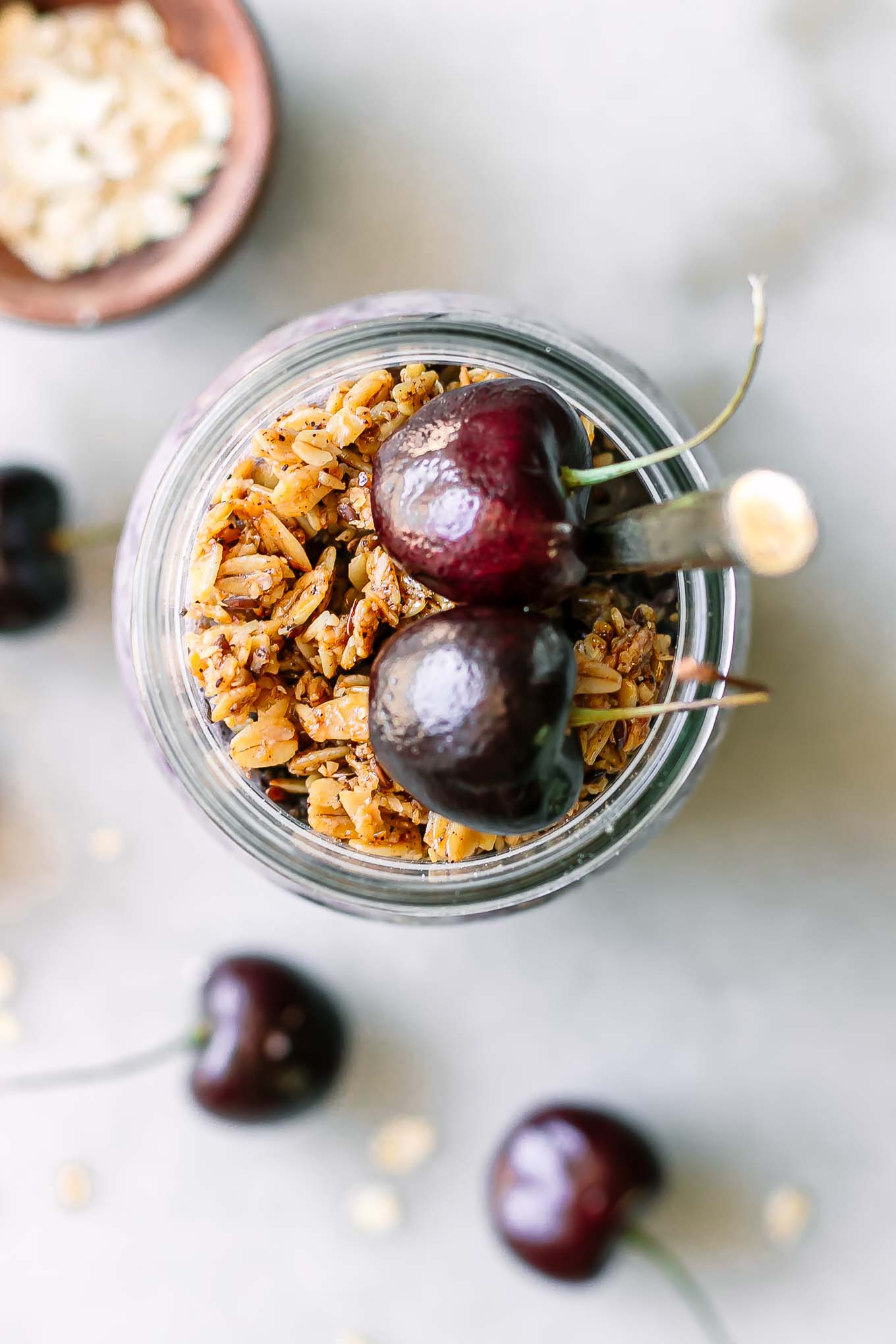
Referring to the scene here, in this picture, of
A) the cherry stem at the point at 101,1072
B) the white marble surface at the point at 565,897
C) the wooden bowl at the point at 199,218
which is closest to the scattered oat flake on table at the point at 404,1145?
the white marble surface at the point at 565,897

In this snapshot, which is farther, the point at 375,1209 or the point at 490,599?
the point at 375,1209

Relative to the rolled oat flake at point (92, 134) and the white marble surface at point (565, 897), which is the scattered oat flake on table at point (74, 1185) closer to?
the white marble surface at point (565, 897)

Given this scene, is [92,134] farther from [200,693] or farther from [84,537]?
[200,693]

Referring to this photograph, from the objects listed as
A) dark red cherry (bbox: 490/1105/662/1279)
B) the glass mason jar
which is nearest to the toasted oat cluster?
the glass mason jar

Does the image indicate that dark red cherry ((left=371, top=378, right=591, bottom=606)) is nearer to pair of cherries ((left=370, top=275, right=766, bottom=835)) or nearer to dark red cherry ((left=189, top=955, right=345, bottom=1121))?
pair of cherries ((left=370, top=275, right=766, bottom=835))

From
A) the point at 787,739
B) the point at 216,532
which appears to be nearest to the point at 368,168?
the point at 216,532

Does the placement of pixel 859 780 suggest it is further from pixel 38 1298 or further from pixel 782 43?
pixel 38 1298

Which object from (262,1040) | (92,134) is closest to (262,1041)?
(262,1040)
